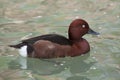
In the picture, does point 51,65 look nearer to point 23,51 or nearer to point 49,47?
point 49,47

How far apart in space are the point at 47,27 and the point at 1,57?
1.83m

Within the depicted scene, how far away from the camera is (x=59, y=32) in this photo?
8.88m

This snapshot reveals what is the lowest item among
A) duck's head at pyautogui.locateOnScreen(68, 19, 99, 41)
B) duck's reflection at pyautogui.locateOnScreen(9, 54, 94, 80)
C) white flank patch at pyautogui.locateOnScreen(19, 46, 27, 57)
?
duck's reflection at pyautogui.locateOnScreen(9, 54, 94, 80)

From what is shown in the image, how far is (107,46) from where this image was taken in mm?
7973

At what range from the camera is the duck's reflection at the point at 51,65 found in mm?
7117

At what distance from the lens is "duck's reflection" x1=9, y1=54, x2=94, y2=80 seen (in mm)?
7117

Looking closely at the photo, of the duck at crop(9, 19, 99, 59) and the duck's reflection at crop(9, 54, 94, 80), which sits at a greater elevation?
the duck at crop(9, 19, 99, 59)

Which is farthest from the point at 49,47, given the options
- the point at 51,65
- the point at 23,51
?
the point at 23,51

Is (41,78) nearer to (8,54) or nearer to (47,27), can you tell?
(8,54)

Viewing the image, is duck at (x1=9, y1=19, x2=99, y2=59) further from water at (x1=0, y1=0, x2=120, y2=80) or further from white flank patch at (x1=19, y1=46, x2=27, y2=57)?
water at (x1=0, y1=0, x2=120, y2=80)

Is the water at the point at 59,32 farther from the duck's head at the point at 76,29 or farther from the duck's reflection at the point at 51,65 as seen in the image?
the duck's head at the point at 76,29

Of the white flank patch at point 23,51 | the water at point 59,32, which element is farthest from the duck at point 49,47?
the water at point 59,32

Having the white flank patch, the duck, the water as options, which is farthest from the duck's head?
the white flank patch

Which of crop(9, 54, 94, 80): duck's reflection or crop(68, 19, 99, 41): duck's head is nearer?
crop(9, 54, 94, 80): duck's reflection
